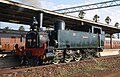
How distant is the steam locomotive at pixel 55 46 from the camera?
1449 centimetres

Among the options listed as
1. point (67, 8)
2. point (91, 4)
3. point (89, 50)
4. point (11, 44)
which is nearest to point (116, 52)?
point (91, 4)

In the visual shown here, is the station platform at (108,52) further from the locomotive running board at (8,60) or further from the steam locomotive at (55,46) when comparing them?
the locomotive running board at (8,60)

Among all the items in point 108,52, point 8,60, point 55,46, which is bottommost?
point 108,52

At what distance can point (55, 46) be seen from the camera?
15.6 metres

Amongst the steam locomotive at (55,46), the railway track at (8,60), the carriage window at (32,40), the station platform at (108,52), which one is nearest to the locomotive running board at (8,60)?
the railway track at (8,60)

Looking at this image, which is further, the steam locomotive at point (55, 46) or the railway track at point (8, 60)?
the railway track at point (8, 60)

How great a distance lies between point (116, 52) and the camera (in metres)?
32.4

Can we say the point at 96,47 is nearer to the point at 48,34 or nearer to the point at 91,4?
the point at 48,34

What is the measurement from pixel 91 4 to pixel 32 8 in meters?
16.7

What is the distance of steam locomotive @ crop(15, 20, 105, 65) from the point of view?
47.5ft

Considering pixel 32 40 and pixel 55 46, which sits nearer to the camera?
pixel 32 40

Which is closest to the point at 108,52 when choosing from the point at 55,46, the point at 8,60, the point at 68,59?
the point at 68,59

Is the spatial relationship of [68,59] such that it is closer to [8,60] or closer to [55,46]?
[55,46]

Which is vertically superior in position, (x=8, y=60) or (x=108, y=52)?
(x=8, y=60)
